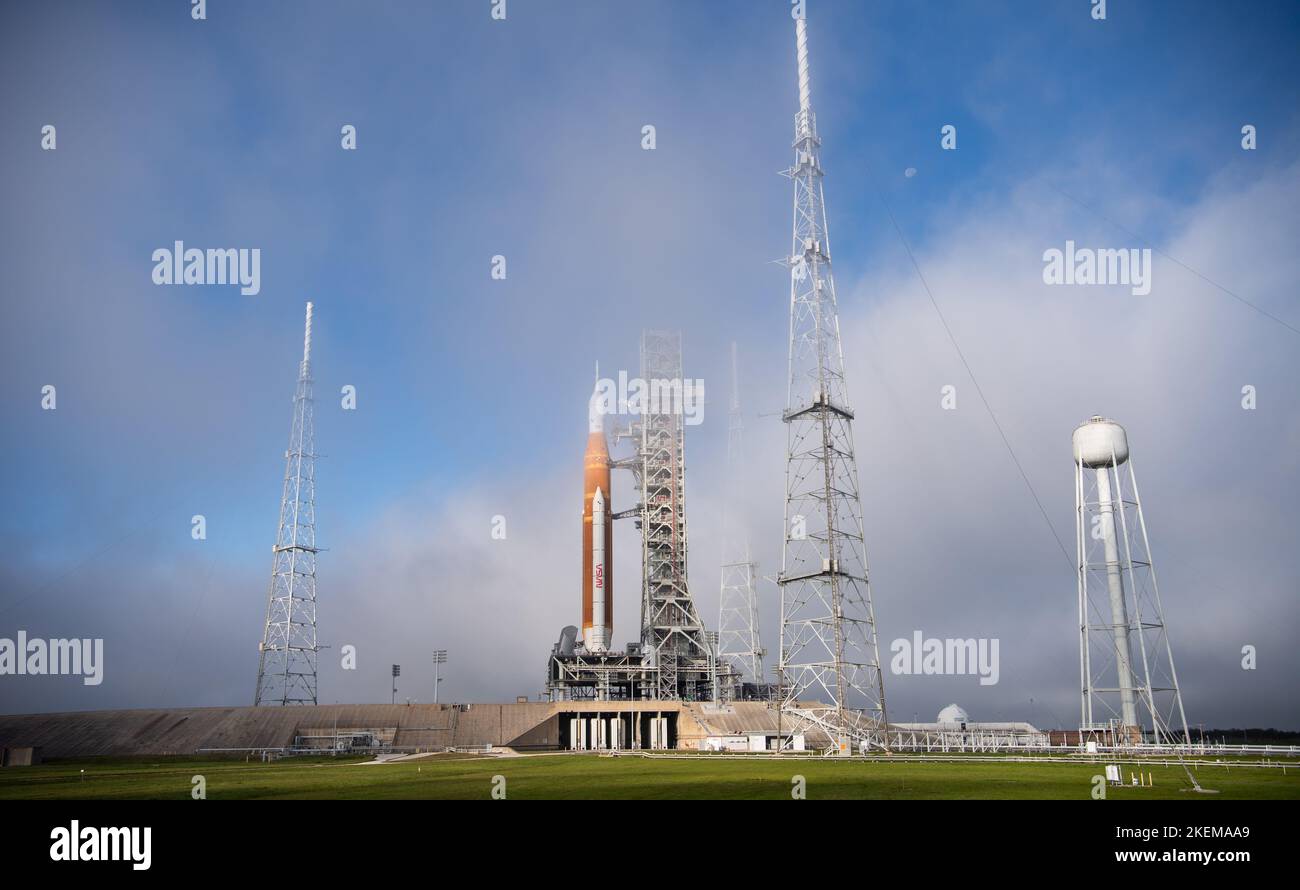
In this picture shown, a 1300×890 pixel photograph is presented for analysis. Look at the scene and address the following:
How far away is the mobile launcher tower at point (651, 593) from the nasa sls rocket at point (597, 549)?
123mm

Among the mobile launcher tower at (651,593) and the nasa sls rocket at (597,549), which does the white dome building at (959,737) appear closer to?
the mobile launcher tower at (651,593)

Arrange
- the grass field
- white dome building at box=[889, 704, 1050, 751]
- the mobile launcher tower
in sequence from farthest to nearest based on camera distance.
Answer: the mobile launcher tower
white dome building at box=[889, 704, 1050, 751]
the grass field

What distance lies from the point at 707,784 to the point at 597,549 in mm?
76141

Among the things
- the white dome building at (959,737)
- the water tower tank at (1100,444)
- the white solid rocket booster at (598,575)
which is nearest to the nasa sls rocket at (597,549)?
the white solid rocket booster at (598,575)

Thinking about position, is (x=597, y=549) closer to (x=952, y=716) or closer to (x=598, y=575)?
(x=598, y=575)

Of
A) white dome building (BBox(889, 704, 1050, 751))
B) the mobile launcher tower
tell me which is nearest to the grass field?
white dome building (BBox(889, 704, 1050, 751))

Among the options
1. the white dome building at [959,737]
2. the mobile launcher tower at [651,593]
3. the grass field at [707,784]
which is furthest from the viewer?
the mobile launcher tower at [651,593]

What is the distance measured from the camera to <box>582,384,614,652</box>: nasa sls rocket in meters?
111

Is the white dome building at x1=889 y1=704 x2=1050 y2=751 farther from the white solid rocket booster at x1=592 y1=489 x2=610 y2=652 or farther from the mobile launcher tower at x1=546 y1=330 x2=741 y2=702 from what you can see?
the white solid rocket booster at x1=592 y1=489 x2=610 y2=652

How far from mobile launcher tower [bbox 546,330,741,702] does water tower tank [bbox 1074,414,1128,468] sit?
47.2m

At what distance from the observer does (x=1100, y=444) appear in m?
80.1

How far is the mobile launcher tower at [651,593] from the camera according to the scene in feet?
359
